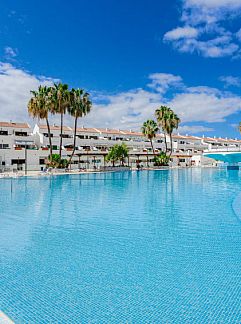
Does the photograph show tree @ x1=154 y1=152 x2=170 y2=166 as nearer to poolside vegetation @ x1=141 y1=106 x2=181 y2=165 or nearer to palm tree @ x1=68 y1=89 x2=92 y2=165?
poolside vegetation @ x1=141 y1=106 x2=181 y2=165

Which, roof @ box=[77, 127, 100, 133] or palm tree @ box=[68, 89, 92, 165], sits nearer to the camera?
palm tree @ box=[68, 89, 92, 165]

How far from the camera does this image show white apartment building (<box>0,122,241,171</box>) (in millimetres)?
47594

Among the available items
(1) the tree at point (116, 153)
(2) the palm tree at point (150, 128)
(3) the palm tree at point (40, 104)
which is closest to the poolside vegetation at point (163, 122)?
(2) the palm tree at point (150, 128)

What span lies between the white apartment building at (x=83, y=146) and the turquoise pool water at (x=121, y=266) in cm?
3238

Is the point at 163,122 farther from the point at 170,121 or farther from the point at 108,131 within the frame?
the point at 108,131

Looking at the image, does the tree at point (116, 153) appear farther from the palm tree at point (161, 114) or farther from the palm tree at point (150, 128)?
the palm tree at point (161, 114)

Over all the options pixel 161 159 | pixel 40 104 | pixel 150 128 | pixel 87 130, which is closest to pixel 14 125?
pixel 87 130

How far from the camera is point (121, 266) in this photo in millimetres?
6848

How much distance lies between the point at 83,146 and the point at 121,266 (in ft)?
172

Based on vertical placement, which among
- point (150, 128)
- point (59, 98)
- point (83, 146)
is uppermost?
point (59, 98)

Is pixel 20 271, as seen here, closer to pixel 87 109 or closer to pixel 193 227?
pixel 193 227

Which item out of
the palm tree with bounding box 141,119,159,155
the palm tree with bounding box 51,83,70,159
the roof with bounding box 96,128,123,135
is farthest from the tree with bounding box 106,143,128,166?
the roof with bounding box 96,128,123,135

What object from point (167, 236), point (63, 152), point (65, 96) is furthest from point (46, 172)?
point (167, 236)

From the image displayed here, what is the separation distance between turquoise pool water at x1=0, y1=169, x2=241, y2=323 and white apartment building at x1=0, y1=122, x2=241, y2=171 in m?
32.4
